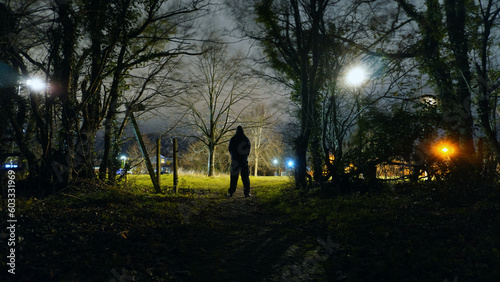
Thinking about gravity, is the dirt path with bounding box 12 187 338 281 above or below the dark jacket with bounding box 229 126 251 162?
below

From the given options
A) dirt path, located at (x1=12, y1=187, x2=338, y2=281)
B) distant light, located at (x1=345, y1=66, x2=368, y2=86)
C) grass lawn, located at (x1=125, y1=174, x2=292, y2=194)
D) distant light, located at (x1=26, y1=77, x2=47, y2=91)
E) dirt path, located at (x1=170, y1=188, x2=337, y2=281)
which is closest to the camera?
dirt path, located at (x1=12, y1=187, x2=338, y2=281)

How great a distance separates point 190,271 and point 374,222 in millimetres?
3656

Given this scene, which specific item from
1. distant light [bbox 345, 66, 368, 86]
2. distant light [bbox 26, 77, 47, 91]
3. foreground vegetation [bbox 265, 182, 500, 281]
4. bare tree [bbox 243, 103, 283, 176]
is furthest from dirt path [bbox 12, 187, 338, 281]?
bare tree [bbox 243, 103, 283, 176]

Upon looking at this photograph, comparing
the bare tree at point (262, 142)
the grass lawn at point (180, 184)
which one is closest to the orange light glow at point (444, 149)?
the grass lawn at point (180, 184)

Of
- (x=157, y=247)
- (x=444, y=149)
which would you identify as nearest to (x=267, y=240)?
(x=157, y=247)

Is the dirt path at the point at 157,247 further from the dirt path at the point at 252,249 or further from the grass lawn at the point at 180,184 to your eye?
the grass lawn at the point at 180,184

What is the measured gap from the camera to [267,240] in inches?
197

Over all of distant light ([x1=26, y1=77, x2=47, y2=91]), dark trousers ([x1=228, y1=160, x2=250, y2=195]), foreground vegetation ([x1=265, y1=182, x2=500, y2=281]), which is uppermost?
distant light ([x1=26, y1=77, x2=47, y2=91])

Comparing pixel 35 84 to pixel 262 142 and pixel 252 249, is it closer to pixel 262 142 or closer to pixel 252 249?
pixel 252 249

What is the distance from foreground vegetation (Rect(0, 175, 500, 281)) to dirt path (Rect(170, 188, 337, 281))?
17 millimetres

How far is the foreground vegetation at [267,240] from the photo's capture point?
136 inches

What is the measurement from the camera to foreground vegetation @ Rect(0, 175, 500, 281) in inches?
136

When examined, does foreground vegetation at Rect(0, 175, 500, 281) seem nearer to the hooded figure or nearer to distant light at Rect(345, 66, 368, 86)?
the hooded figure

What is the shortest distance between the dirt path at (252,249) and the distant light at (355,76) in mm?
5897
